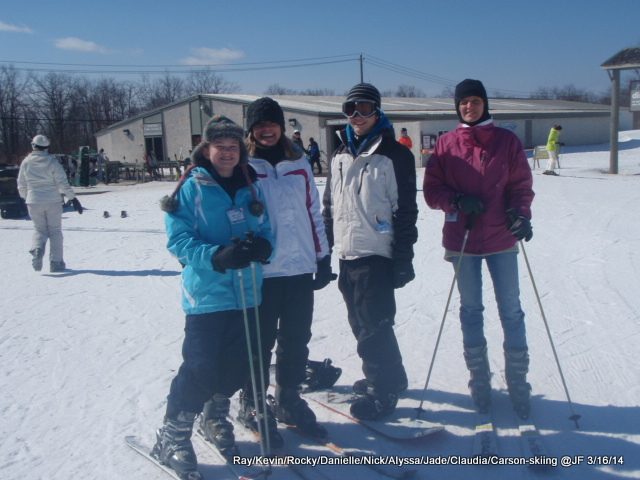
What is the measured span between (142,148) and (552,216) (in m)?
30.3

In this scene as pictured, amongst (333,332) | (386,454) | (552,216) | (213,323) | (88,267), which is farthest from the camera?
(552,216)

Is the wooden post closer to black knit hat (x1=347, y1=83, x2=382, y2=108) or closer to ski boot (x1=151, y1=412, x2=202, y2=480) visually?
black knit hat (x1=347, y1=83, x2=382, y2=108)

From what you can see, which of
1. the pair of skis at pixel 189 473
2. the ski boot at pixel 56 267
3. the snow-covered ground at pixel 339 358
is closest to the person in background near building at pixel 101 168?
the snow-covered ground at pixel 339 358

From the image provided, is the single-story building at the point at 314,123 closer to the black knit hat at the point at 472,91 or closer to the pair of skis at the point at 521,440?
the black knit hat at the point at 472,91

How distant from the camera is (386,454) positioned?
2.71 meters

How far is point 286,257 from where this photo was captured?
2.82 meters

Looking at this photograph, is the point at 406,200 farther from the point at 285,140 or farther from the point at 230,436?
the point at 230,436

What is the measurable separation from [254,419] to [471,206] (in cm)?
164

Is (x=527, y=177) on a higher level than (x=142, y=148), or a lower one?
lower

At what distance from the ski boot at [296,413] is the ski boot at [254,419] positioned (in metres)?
0.07

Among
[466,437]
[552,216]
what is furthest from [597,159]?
[466,437]

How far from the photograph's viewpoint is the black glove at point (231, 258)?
2361mm

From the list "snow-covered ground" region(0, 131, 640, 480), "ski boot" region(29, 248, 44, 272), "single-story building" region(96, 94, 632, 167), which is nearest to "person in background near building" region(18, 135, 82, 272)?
"ski boot" region(29, 248, 44, 272)

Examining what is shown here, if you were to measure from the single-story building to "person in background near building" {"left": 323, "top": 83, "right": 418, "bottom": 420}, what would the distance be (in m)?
20.8
